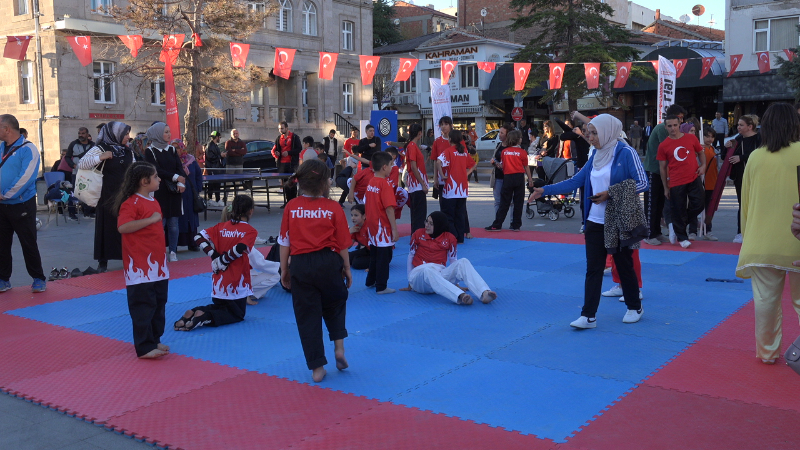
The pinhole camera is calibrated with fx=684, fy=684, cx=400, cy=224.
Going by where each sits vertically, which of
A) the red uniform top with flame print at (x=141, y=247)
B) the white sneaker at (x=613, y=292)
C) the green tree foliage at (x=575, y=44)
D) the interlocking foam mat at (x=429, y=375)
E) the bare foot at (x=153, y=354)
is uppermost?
the green tree foliage at (x=575, y=44)

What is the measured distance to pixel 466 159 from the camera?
10.5 m

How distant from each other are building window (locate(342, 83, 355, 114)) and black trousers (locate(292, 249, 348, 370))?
33.8 meters

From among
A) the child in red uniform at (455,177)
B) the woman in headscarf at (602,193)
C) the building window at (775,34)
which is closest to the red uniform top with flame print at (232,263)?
the woman in headscarf at (602,193)

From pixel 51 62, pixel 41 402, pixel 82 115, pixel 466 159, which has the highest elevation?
pixel 51 62

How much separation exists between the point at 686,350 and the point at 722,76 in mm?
31995

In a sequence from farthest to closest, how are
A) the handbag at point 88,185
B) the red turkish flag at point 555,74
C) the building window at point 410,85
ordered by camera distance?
the building window at point 410,85 → the red turkish flag at point 555,74 → the handbag at point 88,185

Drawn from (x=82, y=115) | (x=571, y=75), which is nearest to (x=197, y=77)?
(x=82, y=115)

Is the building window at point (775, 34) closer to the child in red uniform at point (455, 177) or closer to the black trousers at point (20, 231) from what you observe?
the child in red uniform at point (455, 177)

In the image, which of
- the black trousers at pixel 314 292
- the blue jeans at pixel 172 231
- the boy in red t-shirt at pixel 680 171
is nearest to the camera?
the black trousers at pixel 314 292

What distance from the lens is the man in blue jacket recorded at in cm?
720

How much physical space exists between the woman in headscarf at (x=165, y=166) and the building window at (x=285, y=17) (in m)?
26.4

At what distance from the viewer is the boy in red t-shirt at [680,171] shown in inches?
382

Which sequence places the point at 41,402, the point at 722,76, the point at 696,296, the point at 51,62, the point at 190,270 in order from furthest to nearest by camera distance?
the point at 722,76 → the point at 51,62 → the point at 190,270 → the point at 696,296 → the point at 41,402

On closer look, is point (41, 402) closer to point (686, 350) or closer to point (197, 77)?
point (686, 350)
